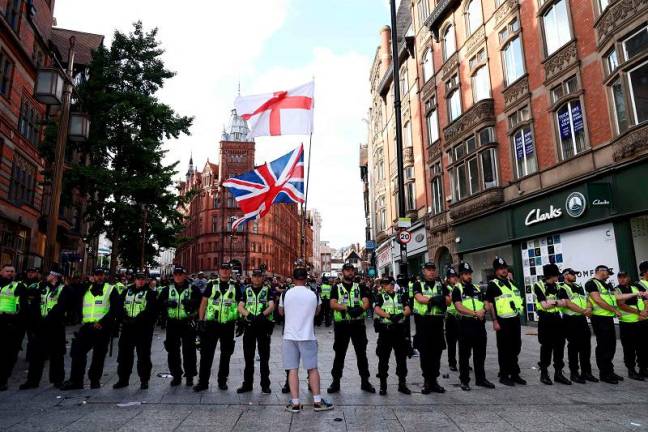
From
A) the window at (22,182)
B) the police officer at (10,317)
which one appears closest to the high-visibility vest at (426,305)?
the police officer at (10,317)

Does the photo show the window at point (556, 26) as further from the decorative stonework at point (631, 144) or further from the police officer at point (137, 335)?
the police officer at point (137, 335)

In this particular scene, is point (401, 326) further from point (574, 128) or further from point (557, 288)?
point (574, 128)

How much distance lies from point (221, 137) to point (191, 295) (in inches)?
3866

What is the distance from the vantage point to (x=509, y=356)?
7.77 meters

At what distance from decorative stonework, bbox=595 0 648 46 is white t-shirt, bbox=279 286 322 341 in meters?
13.2

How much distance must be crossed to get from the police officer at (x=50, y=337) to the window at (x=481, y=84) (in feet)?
62.6

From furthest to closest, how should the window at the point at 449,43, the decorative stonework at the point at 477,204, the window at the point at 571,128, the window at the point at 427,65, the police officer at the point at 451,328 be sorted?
1. the window at the point at 427,65
2. the window at the point at 449,43
3. the decorative stonework at the point at 477,204
4. the window at the point at 571,128
5. the police officer at the point at 451,328

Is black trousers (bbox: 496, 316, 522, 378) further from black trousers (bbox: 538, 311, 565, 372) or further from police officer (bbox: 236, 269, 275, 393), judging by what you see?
police officer (bbox: 236, 269, 275, 393)

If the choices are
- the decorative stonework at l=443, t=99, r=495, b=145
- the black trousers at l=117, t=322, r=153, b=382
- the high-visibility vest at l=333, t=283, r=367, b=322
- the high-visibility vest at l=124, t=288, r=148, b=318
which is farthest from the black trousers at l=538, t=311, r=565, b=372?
the decorative stonework at l=443, t=99, r=495, b=145

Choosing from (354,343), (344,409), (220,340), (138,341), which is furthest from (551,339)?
(138,341)

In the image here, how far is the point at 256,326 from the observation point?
24.9 ft

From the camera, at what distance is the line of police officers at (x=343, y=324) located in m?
7.37

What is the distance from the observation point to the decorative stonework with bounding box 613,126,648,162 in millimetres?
12016

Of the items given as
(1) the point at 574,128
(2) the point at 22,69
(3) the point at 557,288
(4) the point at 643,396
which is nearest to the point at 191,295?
(3) the point at 557,288
